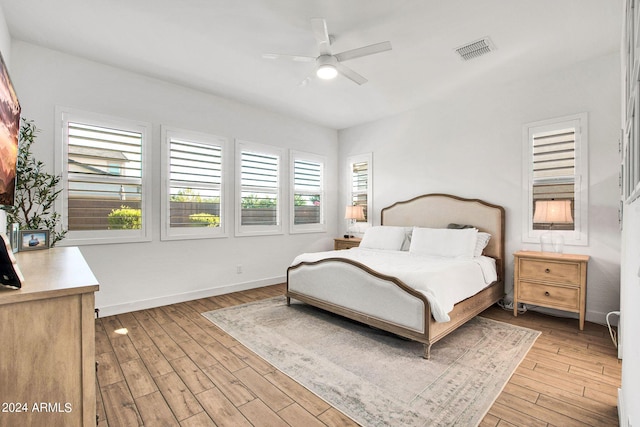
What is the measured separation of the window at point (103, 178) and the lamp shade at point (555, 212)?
14.9 feet

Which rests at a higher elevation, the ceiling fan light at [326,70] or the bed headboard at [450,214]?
the ceiling fan light at [326,70]

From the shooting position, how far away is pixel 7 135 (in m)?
1.76

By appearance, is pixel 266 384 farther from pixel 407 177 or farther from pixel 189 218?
pixel 407 177

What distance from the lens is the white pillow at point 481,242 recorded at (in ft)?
12.4

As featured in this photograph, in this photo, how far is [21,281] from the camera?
101 centimetres

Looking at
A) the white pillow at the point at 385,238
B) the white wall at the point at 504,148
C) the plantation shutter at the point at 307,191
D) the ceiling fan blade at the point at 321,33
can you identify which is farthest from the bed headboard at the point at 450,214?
the ceiling fan blade at the point at 321,33

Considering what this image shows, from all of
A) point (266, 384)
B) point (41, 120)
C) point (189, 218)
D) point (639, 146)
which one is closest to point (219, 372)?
point (266, 384)

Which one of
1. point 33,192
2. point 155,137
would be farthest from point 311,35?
point 33,192

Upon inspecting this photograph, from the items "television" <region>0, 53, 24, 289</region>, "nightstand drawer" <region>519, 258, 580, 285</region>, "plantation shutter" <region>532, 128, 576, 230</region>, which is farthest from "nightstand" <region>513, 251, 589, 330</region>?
"television" <region>0, 53, 24, 289</region>

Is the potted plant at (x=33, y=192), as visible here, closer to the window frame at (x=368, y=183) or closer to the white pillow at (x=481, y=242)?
the window frame at (x=368, y=183)

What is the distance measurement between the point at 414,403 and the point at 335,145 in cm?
482

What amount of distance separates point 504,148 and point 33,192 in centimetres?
534

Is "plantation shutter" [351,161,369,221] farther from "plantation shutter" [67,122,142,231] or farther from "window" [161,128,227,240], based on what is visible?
"plantation shutter" [67,122,142,231]

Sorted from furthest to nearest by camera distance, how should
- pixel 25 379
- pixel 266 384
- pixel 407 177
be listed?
1. pixel 407 177
2. pixel 266 384
3. pixel 25 379
